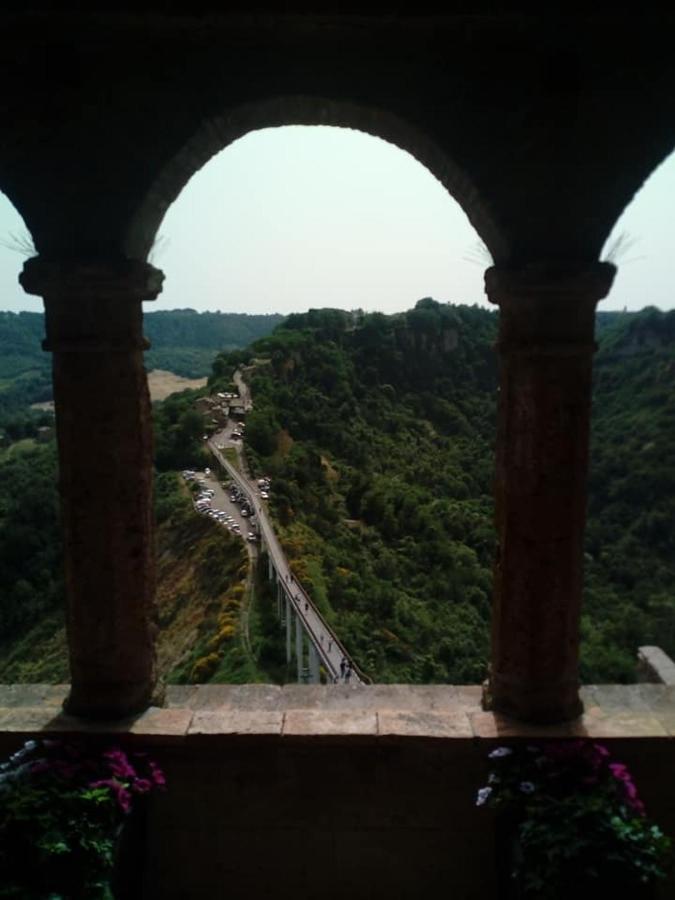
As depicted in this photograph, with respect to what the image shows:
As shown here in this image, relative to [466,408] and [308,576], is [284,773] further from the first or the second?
[466,408]

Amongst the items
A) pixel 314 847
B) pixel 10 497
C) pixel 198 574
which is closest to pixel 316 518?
pixel 198 574

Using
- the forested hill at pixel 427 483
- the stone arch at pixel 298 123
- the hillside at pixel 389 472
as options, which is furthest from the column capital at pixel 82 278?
the forested hill at pixel 427 483

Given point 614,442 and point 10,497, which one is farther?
point 10,497

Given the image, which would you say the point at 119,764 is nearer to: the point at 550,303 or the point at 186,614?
the point at 550,303

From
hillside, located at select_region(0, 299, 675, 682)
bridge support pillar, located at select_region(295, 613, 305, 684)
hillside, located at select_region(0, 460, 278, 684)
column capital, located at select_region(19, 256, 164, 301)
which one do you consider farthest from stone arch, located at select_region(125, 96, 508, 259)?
hillside, located at select_region(0, 460, 278, 684)

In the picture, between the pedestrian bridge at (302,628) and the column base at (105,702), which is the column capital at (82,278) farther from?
the pedestrian bridge at (302,628)

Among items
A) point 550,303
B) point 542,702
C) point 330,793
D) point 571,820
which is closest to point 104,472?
point 330,793
